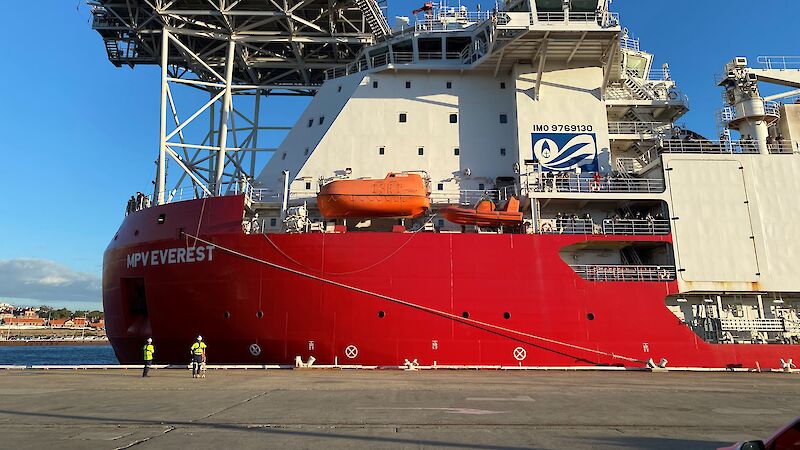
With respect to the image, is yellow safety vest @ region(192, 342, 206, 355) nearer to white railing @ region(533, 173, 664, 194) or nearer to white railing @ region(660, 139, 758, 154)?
white railing @ region(533, 173, 664, 194)

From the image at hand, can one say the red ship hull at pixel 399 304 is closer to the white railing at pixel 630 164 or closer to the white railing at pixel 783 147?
the white railing at pixel 630 164

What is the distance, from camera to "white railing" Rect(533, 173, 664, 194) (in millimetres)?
14703

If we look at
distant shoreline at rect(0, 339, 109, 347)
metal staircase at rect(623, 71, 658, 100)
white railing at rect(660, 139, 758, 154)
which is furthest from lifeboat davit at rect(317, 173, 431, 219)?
distant shoreline at rect(0, 339, 109, 347)

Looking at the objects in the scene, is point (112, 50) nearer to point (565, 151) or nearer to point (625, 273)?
point (565, 151)

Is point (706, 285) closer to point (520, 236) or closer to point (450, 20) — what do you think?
point (520, 236)

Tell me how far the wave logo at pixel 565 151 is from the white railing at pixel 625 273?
3388 mm

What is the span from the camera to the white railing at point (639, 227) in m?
14.3

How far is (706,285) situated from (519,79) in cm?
859

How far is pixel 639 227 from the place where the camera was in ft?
47.4

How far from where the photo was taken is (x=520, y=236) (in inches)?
528

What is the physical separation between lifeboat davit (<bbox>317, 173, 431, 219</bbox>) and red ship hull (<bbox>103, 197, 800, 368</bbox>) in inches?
42.2

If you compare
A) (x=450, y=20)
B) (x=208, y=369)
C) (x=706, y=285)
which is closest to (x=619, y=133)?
(x=706, y=285)

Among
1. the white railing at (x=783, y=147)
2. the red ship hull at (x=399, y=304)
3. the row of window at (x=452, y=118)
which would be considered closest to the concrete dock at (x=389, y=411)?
the red ship hull at (x=399, y=304)

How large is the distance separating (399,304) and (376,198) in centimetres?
312
